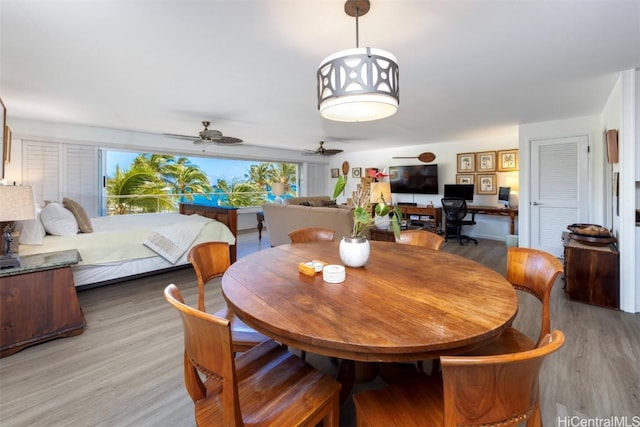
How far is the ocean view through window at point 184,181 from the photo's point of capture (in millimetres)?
5684

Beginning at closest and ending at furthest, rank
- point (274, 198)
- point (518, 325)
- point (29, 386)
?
point (29, 386) < point (518, 325) < point (274, 198)

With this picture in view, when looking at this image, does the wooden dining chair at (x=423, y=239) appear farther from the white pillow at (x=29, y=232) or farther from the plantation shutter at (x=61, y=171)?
the plantation shutter at (x=61, y=171)

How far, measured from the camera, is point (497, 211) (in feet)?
18.4

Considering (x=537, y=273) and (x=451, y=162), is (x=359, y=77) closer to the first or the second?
(x=537, y=273)

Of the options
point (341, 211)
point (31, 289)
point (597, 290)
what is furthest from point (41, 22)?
point (597, 290)

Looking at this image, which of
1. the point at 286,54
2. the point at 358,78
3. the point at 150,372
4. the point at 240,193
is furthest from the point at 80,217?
the point at 240,193

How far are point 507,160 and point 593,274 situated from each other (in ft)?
11.8

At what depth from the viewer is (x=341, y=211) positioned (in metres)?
4.22

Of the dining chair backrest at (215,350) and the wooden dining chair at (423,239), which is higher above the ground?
the wooden dining chair at (423,239)

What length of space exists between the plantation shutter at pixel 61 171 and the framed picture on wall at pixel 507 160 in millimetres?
7593

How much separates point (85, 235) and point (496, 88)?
450 cm

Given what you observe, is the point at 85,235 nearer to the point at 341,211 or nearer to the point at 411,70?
the point at 341,211

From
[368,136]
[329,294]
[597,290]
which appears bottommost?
[597,290]

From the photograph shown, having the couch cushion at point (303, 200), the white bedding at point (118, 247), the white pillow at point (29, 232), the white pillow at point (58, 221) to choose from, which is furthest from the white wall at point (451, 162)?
the white pillow at point (29, 232)
